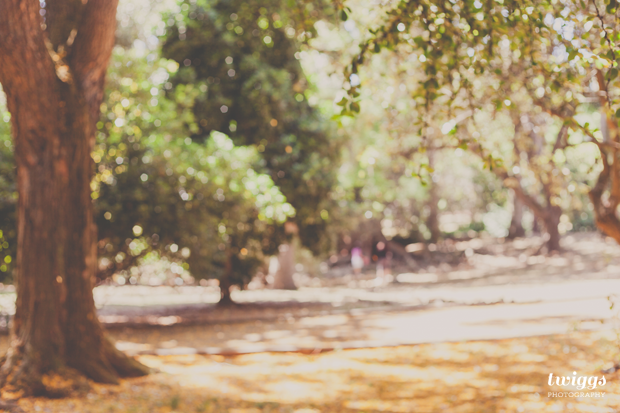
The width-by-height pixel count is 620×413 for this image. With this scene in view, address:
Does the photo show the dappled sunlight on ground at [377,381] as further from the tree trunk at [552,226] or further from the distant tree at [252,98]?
the tree trunk at [552,226]

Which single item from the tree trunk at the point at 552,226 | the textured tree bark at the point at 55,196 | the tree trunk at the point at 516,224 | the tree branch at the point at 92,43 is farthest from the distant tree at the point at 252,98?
the tree trunk at the point at 516,224

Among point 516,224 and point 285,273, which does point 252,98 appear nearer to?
point 285,273

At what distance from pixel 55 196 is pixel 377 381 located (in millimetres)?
4824

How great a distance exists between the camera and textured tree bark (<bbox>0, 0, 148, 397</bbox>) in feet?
18.2

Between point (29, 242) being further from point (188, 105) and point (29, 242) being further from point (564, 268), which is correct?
point (564, 268)

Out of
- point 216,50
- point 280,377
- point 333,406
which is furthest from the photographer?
point 216,50

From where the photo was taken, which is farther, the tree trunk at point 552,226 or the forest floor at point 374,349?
the tree trunk at point 552,226

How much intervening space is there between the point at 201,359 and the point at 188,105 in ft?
20.5

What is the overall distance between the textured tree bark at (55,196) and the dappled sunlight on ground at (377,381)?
49 cm

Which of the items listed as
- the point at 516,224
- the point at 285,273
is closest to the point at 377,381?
the point at 285,273

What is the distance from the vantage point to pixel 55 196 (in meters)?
5.91

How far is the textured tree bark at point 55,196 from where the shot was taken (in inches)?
218

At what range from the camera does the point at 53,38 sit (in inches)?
253

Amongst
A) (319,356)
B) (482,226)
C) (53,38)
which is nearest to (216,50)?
(53,38)
